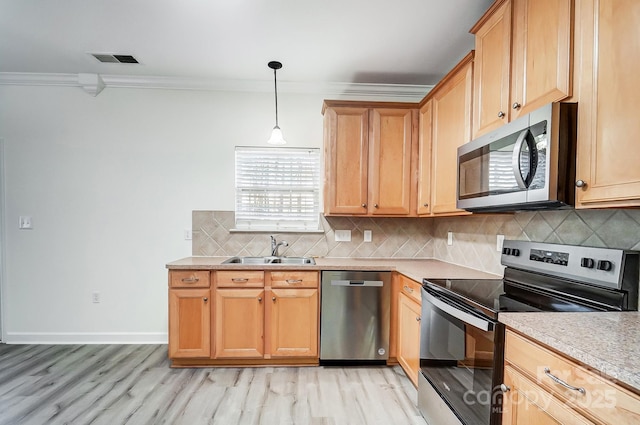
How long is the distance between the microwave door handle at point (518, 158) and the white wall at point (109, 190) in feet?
7.34

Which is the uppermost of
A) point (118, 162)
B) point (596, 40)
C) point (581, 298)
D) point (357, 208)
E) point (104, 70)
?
point (104, 70)

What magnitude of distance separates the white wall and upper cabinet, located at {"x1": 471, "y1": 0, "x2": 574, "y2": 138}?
1765 mm

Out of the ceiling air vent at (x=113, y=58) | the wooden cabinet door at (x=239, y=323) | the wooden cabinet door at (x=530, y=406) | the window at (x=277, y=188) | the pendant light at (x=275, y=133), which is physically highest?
the ceiling air vent at (x=113, y=58)

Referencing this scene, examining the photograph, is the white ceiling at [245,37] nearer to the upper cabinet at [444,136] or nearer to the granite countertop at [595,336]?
the upper cabinet at [444,136]

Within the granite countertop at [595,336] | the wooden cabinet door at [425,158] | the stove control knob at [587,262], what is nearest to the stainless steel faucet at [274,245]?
the wooden cabinet door at [425,158]

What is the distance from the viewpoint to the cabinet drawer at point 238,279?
101 inches

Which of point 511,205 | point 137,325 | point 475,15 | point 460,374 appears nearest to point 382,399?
point 460,374

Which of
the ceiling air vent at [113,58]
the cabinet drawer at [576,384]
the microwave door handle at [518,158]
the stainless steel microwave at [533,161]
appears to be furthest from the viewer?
the ceiling air vent at [113,58]

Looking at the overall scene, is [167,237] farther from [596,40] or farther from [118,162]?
[596,40]

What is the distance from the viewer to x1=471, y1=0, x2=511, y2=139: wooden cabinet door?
1584 millimetres

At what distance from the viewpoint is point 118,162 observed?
3.13 m

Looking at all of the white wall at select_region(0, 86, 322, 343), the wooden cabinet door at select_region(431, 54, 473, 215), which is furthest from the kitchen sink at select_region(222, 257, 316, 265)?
the wooden cabinet door at select_region(431, 54, 473, 215)

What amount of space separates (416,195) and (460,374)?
5.33 feet

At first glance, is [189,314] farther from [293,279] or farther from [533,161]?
[533,161]
